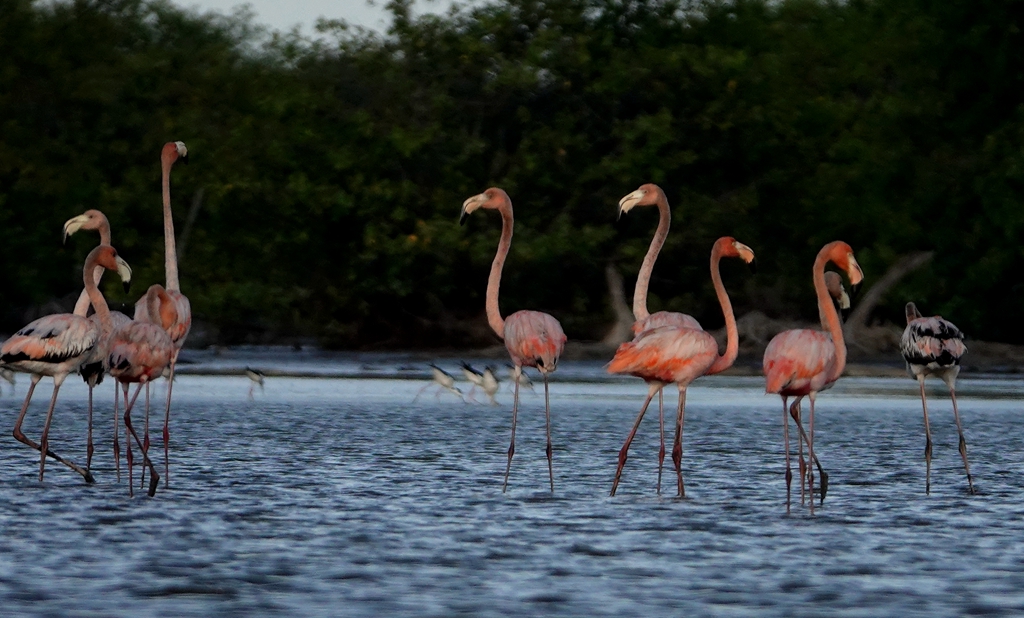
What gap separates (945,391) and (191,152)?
24638 millimetres

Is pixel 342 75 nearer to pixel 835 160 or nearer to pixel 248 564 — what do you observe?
pixel 835 160

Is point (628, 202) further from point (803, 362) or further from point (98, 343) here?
point (98, 343)

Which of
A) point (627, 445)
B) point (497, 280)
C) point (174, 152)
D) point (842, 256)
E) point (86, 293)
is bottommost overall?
point (627, 445)

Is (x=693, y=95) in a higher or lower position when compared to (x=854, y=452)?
higher

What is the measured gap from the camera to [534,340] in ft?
38.4

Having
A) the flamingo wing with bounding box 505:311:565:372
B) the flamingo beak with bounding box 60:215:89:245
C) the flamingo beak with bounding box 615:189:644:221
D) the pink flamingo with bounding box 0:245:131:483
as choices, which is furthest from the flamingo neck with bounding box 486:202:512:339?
the flamingo beak with bounding box 60:215:89:245

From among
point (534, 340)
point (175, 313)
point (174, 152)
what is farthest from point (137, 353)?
point (174, 152)

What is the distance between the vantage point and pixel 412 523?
9570 millimetres

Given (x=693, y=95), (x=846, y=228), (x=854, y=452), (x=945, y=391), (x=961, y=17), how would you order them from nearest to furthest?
1. (x=854, y=452)
2. (x=945, y=391)
3. (x=961, y=17)
4. (x=693, y=95)
5. (x=846, y=228)

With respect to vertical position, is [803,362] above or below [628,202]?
below

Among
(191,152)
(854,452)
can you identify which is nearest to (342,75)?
(191,152)

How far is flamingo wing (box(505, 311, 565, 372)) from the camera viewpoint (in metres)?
11.7

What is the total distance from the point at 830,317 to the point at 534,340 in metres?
1.93

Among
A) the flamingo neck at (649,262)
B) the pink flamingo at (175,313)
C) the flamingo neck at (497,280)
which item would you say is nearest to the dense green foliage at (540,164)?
the flamingo neck at (649,262)
